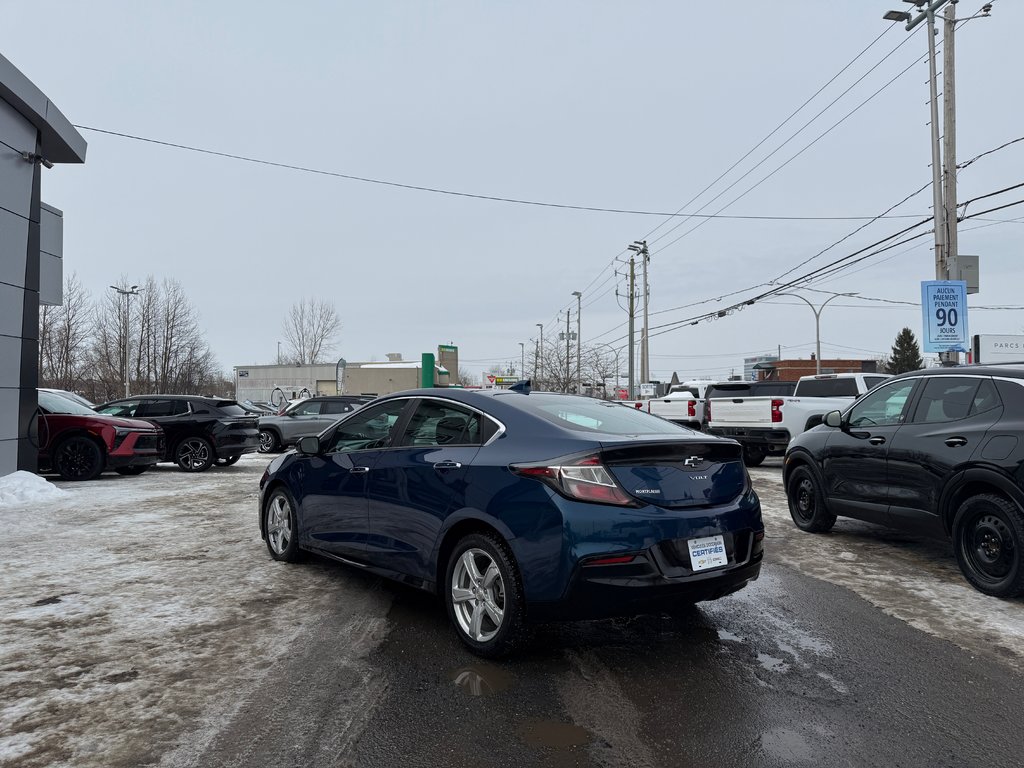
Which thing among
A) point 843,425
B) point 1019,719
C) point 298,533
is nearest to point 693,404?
point 843,425

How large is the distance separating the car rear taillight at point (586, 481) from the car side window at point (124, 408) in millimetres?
13652

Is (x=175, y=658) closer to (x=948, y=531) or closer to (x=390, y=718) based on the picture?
(x=390, y=718)

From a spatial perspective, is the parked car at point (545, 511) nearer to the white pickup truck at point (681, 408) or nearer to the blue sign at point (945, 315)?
the blue sign at point (945, 315)

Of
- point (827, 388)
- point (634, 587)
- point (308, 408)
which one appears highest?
point (827, 388)

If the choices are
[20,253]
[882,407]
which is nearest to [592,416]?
[882,407]

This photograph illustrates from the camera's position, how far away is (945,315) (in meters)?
14.4

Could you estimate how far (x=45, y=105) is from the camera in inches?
453

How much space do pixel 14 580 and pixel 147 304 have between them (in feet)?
151

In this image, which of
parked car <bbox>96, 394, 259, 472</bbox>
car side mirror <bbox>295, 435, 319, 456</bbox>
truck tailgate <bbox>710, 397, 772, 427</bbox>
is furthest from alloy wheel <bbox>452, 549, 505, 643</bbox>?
parked car <bbox>96, 394, 259, 472</bbox>

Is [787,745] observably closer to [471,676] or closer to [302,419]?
[471,676]

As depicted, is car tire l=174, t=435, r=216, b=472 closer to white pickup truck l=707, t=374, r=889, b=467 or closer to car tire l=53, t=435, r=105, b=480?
car tire l=53, t=435, r=105, b=480

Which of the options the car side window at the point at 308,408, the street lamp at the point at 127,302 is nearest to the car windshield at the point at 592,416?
the car side window at the point at 308,408

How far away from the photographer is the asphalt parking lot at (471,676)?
121 inches

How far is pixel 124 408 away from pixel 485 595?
13.5 metres
